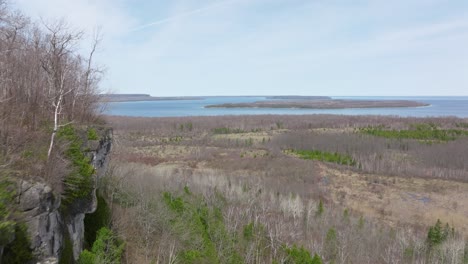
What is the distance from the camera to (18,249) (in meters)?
6.22

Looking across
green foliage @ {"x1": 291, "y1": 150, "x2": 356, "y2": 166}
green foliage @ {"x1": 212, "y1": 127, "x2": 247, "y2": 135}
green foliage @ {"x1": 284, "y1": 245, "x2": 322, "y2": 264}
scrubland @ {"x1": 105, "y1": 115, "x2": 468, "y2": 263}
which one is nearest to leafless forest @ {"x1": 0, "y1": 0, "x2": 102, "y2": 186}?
scrubland @ {"x1": 105, "y1": 115, "x2": 468, "y2": 263}

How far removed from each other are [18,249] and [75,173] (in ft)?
8.81

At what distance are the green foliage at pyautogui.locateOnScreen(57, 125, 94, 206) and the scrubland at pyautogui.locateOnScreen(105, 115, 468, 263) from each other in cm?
486

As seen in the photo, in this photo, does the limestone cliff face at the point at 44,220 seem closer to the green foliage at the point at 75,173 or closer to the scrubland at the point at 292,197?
the green foliage at the point at 75,173

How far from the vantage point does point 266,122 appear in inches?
3504

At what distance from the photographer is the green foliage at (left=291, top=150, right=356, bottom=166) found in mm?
49116

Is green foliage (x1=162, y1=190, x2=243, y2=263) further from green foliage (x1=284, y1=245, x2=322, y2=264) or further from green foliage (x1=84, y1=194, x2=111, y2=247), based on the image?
green foliage (x1=84, y1=194, x2=111, y2=247)

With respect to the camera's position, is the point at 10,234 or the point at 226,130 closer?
the point at 10,234

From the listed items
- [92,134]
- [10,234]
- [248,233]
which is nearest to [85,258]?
[10,234]

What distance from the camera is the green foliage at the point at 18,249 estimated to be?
19.9ft

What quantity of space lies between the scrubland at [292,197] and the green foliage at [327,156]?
177 mm

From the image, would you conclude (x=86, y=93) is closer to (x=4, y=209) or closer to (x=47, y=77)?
(x=47, y=77)

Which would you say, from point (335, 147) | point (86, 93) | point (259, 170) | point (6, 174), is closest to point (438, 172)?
point (335, 147)

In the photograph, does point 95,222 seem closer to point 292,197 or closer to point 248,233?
point 248,233
